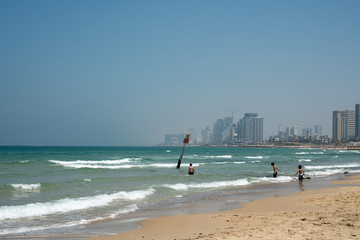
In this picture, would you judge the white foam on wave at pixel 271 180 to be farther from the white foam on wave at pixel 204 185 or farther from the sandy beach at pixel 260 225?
the sandy beach at pixel 260 225

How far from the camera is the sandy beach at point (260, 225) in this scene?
7.91 metres

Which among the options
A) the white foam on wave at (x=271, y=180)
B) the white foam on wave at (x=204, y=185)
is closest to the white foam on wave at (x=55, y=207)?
the white foam on wave at (x=204, y=185)

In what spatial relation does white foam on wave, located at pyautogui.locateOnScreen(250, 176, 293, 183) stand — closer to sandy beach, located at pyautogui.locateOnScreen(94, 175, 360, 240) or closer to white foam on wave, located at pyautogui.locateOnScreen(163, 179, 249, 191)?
white foam on wave, located at pyautogui.locateOnScreen(163, 179, 249, 191)

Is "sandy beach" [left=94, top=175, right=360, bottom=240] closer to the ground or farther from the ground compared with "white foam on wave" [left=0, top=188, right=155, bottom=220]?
farther from the ground

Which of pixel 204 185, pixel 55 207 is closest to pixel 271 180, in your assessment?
pixel 204 185

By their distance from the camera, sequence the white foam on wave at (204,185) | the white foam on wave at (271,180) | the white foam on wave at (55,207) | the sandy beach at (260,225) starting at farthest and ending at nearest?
the white foam on wave at (271,180) → the white foam on wave at (204,185) → the white foam on wave at (55,207) → the sandy beach at (260,225)

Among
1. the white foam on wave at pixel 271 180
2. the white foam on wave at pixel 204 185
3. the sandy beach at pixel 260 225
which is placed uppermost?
the sandy beach at pixel 260 225

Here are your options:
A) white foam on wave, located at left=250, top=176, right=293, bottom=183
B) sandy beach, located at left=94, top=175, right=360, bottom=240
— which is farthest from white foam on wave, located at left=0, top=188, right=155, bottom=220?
white foam on wave, located at left=250, top=176, right=293, bottom=183

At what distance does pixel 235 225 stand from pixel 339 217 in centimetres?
261

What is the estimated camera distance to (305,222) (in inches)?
358

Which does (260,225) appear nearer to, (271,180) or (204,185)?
(204,185)

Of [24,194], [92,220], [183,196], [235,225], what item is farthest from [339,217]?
[24,194]

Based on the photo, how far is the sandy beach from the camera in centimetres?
791

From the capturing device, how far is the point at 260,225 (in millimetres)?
9172
